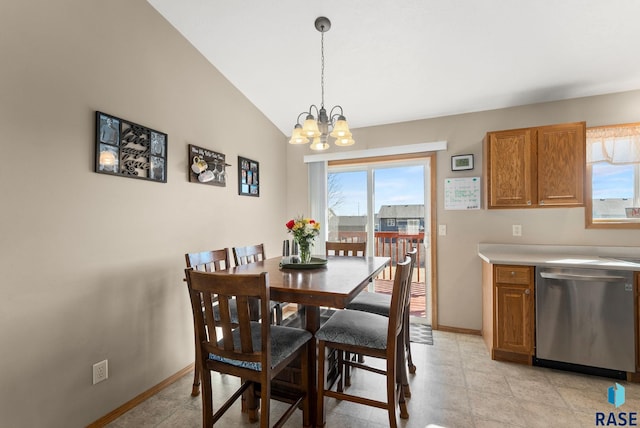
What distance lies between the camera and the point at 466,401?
2016mm

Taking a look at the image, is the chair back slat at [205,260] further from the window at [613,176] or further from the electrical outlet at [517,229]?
the window at [613,176]

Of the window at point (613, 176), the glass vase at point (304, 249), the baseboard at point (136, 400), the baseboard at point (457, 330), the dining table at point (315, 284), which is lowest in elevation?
the baseboard at point (136, 400)

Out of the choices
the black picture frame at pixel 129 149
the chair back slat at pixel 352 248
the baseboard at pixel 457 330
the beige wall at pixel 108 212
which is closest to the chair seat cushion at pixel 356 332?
the chair back slat at pixel 352 248

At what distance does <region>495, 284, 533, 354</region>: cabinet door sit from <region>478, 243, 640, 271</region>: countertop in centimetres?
25

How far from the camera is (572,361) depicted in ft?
7.67

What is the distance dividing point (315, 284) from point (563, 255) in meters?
2.61

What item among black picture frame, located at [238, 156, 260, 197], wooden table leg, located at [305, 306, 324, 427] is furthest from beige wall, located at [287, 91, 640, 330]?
wooden table leg, located at [305, 306, 324, 427]

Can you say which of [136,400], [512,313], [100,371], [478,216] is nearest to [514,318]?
[512,313]

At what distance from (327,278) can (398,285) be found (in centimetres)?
43

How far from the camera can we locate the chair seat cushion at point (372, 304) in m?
2.25

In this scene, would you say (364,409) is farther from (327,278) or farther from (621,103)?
(621,103)

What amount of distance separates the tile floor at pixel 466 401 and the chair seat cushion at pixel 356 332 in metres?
0.56

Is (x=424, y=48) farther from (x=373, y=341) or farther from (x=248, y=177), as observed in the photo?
(x=373, y=341)

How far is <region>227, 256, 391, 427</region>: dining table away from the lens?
1.46 m
